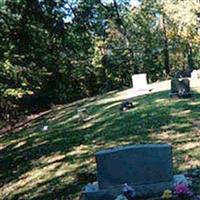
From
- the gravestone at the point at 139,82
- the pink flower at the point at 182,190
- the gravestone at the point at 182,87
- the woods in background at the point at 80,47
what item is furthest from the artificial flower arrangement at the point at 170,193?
the gravestone at the point at 139,82

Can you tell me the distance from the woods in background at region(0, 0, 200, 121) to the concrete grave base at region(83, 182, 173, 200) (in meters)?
4.52

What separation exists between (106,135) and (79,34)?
235 inches

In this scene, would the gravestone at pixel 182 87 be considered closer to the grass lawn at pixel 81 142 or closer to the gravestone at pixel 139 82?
the grass lawn at pixel 81 142

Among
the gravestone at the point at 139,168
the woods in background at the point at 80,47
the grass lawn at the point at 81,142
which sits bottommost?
the grass lawn at the point at 81,142

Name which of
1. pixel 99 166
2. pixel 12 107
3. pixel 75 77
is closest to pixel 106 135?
pixel 99 166

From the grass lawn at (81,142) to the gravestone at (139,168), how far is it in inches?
67.6

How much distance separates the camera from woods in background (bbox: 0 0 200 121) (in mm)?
12508

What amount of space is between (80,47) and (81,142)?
5.01 m

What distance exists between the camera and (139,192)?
986cm

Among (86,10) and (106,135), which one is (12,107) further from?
(86,10)

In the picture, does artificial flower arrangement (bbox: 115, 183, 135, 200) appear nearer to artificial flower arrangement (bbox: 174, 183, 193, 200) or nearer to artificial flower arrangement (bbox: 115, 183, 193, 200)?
artificial flower arrangement (bbox: 115, 183, 193, 200)

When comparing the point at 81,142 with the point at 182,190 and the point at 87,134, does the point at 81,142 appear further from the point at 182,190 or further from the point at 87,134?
the point at 182,190

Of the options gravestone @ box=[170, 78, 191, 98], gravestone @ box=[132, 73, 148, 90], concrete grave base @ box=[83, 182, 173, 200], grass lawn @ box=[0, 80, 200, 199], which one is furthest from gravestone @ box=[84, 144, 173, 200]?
gravestone @ box=[132, 73, 148, 90]

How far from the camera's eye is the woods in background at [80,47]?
1251 centimetres
